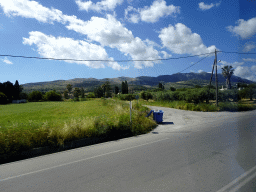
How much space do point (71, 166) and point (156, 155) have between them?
2.82 metres

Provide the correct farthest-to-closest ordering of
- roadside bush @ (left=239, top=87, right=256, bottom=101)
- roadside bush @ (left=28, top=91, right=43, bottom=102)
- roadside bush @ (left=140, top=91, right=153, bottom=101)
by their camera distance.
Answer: roadside bush @ (left=28, top=91, right=43, bottom=102) < roadside bush @ (left=140, top=91, right=153, bottom=101) < roadside bush @ (left=239, top=87, right=256, bottom=101)

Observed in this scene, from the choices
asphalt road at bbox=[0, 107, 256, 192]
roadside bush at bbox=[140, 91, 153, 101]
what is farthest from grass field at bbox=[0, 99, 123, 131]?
roadside bush at bbox=[140, 91, 153, 101]

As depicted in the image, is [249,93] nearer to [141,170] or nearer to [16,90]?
[141,170]

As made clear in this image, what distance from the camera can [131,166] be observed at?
4.77 metres

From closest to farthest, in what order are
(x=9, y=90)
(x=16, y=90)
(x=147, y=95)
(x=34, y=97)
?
1. (x=147, y=95)
2. (x=9, y=90)
3. (x=16, y=90)
4. (x=34, y=97)

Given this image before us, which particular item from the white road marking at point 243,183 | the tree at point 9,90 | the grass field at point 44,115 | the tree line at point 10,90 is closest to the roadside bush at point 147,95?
the grass field at point 44,115

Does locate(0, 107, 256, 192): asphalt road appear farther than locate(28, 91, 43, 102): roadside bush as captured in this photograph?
No

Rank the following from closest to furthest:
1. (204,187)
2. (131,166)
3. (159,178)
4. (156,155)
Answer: (204,187) < (159,178) < (131,166) < (156,155)

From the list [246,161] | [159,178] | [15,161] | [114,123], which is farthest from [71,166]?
[246,161]

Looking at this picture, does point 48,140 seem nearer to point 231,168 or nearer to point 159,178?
point 159,178

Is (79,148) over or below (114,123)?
below

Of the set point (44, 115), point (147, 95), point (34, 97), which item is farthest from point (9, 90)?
point (44, 115)

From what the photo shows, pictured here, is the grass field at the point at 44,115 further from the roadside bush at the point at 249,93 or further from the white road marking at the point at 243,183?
the roadside bush at the point at 249,93

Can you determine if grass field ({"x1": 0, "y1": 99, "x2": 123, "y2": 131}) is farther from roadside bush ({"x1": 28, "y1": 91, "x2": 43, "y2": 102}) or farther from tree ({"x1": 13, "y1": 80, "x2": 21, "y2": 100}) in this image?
roadside bush ({"x1": 28, "y1": 91, "x2": 43, "y2": 102})
